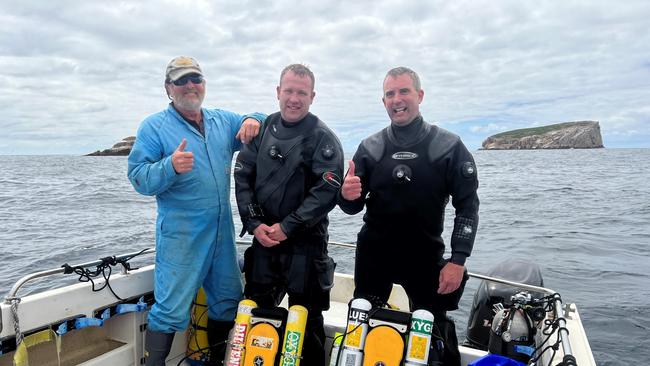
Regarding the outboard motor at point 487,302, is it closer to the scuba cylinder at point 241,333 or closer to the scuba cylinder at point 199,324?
the scuba cylinder at point 241,333

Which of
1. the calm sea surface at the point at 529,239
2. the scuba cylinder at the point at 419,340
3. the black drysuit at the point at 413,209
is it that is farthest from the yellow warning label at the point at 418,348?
the calm sea surface at the point at 529,239

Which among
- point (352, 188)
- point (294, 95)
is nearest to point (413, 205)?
point (352, 188)

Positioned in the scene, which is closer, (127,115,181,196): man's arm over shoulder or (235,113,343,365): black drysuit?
(127,115,181,196): man's arm over shoulder

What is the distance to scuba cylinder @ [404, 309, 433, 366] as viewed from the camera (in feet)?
9.44

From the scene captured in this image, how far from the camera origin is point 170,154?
335cm

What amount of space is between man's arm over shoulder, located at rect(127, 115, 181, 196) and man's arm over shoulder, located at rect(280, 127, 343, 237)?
30.5 inches

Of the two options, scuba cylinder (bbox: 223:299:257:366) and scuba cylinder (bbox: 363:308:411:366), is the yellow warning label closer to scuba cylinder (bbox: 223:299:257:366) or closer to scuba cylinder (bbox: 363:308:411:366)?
scuba cylinder (bbox: 363:308:411:366)

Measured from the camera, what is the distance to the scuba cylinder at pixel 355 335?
293cm

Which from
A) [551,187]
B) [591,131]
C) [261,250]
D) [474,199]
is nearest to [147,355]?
[261,250]

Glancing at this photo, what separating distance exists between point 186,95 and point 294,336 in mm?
1733

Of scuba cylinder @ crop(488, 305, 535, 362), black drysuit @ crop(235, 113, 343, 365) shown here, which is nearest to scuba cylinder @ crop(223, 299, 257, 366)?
black drysuit @ crop(235, 113, 343, 365)

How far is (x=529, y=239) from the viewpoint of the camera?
13.2m

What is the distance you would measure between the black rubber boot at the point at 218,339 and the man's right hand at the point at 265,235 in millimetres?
803

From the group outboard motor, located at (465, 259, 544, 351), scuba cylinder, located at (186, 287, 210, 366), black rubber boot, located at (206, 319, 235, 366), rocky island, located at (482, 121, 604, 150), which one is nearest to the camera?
black rubber boot, located at (206, 319, 235, 366)
